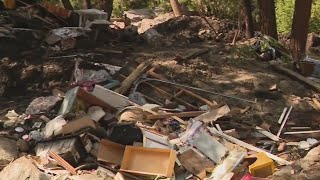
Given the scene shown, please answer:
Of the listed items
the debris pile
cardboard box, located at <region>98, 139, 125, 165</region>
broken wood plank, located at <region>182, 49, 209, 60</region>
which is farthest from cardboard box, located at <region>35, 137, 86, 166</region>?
broken wood plank, located at <region>182, 49, 209, 60</region>

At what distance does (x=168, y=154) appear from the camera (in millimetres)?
5633

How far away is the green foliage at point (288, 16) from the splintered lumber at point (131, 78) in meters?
7.60

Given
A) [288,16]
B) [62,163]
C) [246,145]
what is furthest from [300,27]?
[62,163]

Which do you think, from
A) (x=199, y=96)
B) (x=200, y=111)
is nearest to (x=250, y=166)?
(x=200, y=111)

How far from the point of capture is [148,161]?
5.66 metres

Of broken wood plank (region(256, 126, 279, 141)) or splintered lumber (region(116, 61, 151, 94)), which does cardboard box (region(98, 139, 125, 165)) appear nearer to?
splintered lumber (region(116, 61, 151, 94))

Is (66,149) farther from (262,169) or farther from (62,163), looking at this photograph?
(262,169)

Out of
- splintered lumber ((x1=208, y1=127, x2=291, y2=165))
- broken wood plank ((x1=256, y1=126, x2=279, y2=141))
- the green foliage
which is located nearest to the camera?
splintered lumber ((x1=208, y1=127, x2=291, y2=165))

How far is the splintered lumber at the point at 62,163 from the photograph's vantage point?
550 cm

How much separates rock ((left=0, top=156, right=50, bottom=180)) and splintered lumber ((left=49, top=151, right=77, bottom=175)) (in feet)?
0.85

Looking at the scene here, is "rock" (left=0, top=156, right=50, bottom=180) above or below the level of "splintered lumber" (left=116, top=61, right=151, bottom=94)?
below

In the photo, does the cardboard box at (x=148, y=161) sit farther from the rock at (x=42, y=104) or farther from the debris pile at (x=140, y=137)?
the rock at (x=42, y=104)

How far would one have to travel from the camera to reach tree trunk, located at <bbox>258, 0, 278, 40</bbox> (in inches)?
398

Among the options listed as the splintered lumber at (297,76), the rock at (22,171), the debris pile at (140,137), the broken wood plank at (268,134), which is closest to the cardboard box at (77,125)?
the debris pile at (140,137)
